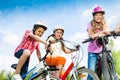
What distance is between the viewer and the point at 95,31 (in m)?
5.78

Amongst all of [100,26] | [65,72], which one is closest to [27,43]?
[65,72]

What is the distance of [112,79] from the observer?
525 centimetres

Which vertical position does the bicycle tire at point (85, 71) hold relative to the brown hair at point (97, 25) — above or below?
below

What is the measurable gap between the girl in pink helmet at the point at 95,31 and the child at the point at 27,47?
0.92 meters

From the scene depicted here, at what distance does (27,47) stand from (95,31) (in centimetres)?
129

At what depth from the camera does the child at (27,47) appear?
5.61m

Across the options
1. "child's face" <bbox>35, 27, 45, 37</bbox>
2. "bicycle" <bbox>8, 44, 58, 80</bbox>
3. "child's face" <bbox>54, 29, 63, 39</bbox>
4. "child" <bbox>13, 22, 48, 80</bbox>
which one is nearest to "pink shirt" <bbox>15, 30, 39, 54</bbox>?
"child" <bbox>13, 22, 48, 80</bbox>

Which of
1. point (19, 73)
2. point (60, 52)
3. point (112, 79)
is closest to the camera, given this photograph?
point (112, 79)

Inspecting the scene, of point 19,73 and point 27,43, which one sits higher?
point 27,43

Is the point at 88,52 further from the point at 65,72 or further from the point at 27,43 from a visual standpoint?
the point at 27,43

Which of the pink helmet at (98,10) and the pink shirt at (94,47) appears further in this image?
the pink helmet at (98,10)

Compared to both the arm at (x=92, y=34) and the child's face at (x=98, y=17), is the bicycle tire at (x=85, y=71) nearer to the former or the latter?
the arm at (x=92, y=34)

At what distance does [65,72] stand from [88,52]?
59 cm

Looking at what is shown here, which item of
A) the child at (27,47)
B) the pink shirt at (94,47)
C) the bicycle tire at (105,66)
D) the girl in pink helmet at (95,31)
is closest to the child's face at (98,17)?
the girl in pink helmet at (95,31)
